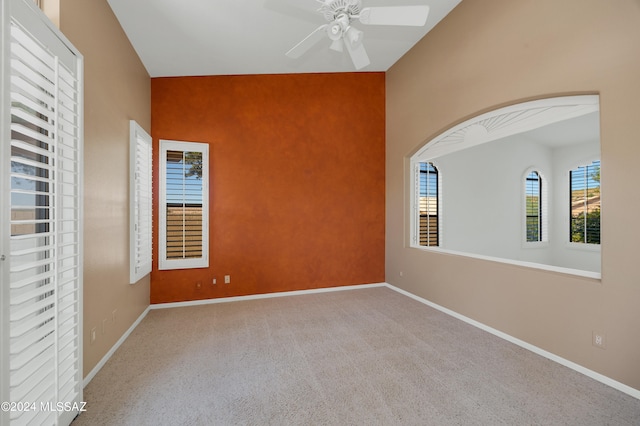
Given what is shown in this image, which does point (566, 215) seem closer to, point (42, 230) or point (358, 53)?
point (358, 53)

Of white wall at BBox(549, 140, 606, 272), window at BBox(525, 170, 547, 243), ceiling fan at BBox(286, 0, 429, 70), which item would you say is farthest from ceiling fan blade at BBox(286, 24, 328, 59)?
white wall at BBox(549, 140, 606, 272)

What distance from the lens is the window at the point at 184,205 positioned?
409cm

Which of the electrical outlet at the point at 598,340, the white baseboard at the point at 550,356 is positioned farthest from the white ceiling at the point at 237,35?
the white baseboard at the point at 550,356

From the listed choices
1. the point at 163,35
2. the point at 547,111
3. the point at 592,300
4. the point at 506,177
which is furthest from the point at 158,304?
the point at 506,177

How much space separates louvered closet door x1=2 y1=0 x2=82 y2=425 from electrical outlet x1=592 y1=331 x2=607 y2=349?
12.3 ft

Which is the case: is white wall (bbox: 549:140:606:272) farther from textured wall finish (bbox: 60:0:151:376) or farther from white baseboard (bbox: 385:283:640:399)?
textured wall finish (bbox: 60:0:151:376)

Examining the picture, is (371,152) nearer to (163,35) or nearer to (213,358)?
(163,35)

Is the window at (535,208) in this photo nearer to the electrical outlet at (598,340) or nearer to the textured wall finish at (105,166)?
the electrical outlet at (598,340)

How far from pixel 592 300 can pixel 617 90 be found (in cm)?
165

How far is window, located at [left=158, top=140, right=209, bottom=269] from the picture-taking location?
4090mm

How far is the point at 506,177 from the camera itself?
6117 mm

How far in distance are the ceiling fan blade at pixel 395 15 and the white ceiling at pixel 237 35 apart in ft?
1.60

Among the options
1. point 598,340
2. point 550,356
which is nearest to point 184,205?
point 550,356

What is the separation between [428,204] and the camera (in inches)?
219
